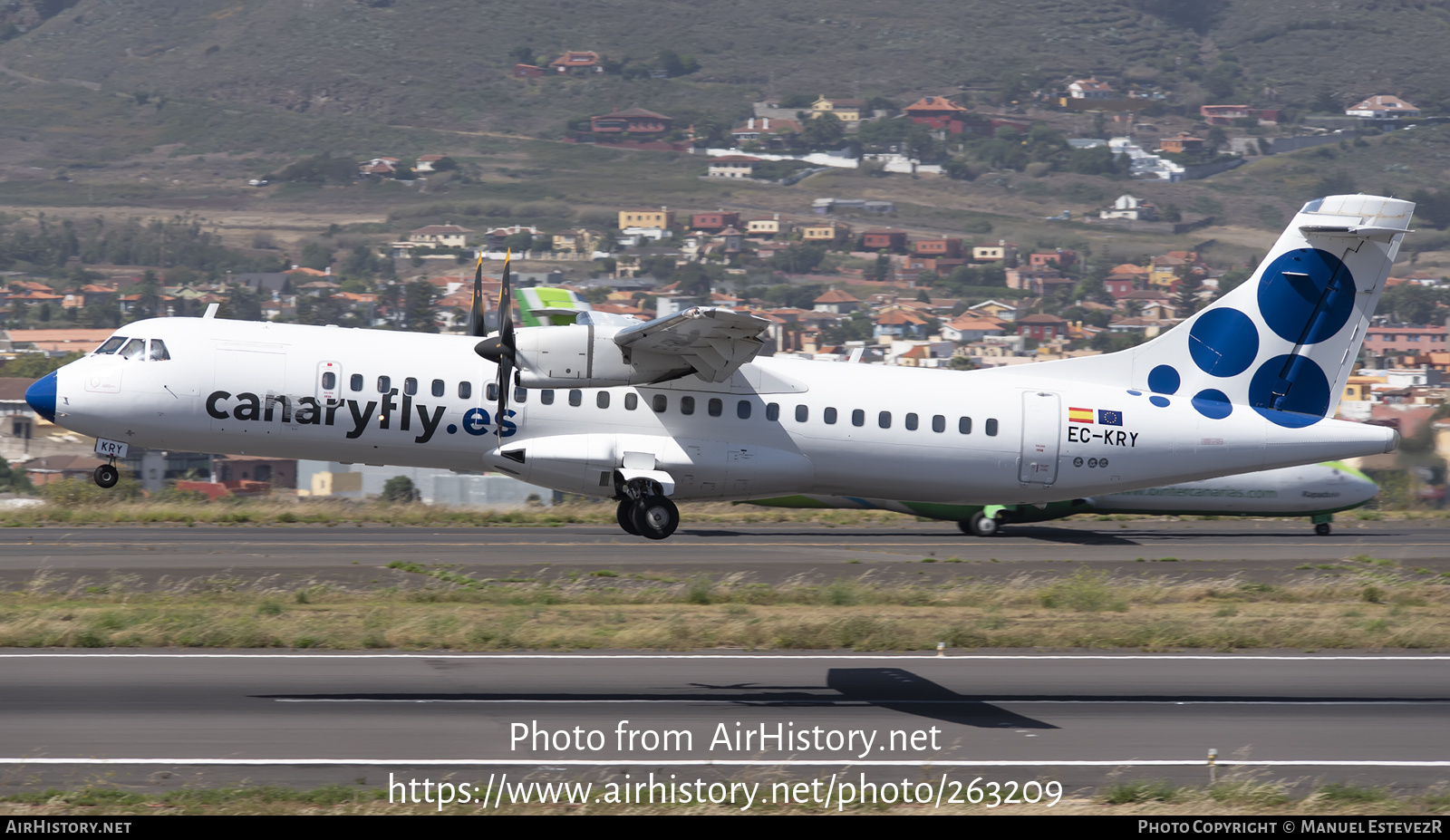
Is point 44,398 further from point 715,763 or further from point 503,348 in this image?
point 715,763

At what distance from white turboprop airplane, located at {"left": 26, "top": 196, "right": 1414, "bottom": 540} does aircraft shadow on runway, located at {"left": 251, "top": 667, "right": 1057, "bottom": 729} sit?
336 inches

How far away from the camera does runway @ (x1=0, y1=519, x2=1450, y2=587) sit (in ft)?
91.6

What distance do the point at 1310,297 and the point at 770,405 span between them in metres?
10.7

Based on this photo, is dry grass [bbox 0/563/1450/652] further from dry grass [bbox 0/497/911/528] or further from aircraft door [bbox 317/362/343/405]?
dry grass [bbox 0/497/911/528]

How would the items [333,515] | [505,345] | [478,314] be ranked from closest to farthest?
[505,345] → [478,314] → [333,515]

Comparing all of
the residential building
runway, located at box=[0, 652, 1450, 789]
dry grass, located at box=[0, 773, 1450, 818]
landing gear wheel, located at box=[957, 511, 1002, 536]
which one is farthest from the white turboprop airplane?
the residential building

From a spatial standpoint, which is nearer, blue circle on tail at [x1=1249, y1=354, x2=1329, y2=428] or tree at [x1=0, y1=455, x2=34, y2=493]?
blue circle on tail at [x1=1249, y1=354, x2=1329, y2=428]

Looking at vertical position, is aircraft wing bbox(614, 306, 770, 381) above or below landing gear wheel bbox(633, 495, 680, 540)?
above

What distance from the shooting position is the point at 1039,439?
90.6 feet

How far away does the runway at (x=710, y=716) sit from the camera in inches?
530

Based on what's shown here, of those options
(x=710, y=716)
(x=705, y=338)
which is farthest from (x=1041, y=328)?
(x=710, y=716)

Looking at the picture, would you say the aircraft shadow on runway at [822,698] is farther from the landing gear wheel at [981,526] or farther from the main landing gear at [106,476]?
the landing gear wheel at [981,526]

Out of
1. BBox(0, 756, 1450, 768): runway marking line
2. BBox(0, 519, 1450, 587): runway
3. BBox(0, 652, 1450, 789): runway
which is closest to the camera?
BBox(0, 756, 1450, 768): runway marking line

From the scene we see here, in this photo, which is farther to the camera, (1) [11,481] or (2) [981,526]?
(1) [11,481]
